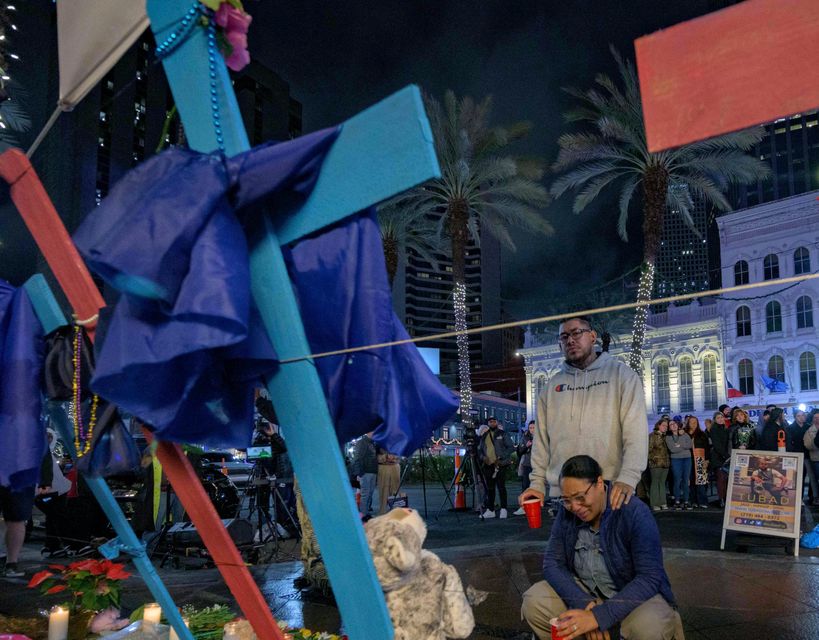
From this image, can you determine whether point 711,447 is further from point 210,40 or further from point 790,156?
point 790,156

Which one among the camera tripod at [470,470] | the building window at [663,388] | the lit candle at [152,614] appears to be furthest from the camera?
the building window at [663,388]

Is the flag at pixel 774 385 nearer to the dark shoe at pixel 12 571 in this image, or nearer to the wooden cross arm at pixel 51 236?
the dark shoe at pixel 12 571

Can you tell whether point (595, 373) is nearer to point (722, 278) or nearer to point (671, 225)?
point (722, 278)

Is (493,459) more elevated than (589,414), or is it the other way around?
(589,414)

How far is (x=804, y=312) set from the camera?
36.3 meters

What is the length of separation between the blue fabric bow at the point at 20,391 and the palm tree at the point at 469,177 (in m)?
15.4

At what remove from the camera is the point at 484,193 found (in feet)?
63.4

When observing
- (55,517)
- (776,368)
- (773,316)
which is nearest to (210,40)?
(55,517)

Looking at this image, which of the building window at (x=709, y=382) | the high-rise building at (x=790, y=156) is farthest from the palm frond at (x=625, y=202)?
the high-rise building at (x=790, y=156)

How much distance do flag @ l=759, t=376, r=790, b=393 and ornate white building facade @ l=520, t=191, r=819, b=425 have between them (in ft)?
0.58

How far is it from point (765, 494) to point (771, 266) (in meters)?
34.1

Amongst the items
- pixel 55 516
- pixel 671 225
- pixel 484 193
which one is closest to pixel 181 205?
pixel 55 516

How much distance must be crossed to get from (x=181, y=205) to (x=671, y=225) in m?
164

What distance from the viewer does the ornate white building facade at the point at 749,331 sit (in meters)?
35.6
